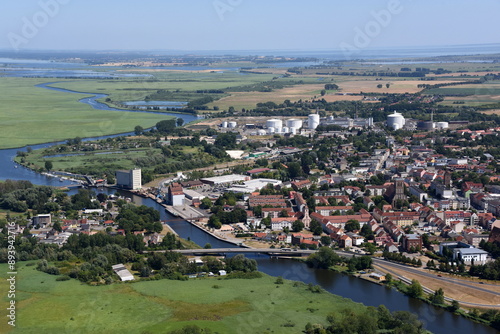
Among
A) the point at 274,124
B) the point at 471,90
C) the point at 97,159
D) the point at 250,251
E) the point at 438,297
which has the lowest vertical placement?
the point at 97,159

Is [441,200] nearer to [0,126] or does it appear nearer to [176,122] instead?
[176,122]

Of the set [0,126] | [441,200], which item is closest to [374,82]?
[0,126]

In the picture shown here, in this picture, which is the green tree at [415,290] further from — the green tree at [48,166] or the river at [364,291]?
the green tree at [48,166]

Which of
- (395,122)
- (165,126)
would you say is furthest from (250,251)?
(395,122)

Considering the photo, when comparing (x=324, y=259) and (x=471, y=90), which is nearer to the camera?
(x=324, y=259)

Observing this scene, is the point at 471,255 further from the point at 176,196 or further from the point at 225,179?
the point at 225,179

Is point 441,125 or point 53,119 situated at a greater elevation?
point 441,125
